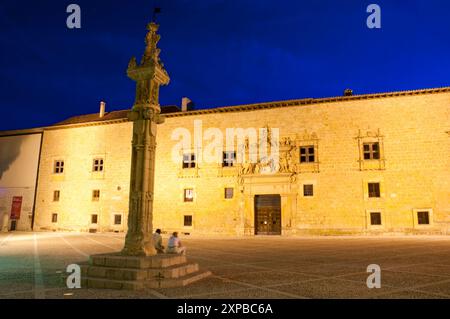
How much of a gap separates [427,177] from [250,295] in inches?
680

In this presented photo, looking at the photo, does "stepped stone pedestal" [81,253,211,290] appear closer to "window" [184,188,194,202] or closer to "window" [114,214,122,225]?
"window" [184,188,194,202]

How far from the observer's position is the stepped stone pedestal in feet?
19.6

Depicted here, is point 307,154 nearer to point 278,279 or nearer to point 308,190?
point 308,190

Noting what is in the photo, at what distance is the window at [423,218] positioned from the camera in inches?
718

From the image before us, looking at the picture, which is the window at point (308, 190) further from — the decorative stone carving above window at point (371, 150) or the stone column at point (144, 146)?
the stone column at point (144, 146)

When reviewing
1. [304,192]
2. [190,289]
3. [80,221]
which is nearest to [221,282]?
[190,289]

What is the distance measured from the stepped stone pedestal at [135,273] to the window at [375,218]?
49.8 ft

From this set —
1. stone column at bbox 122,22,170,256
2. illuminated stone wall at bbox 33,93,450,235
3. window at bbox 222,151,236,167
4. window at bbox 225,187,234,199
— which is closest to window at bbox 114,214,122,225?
illuminated stone wall at bbox 33,93,450,235

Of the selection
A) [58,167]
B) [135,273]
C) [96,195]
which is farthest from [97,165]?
[135,273]

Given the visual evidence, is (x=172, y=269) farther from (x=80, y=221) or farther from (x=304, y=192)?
(x=80, y=221)

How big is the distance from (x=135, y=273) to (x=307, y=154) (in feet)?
53.9

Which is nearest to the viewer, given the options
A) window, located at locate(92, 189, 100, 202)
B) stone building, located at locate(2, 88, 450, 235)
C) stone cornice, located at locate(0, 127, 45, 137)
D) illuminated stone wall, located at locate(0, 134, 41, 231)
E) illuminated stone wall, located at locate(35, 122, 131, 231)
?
stone building, located at locate(2, 88, 450, 235)

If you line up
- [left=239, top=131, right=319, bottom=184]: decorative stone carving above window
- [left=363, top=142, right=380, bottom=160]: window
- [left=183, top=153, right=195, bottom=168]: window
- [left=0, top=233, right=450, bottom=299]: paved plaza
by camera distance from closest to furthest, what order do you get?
[left=0, top=233, right=450, bottom=299]: paved plaza → [left=363, top=142, right=380, bottom=160]: window → [left=239, top=131, right=319, bottom=184]: decorative stone carving above window → [left=183, top=153, right=195, bottom=168]: window

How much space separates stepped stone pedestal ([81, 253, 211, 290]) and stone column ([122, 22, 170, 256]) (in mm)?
479
